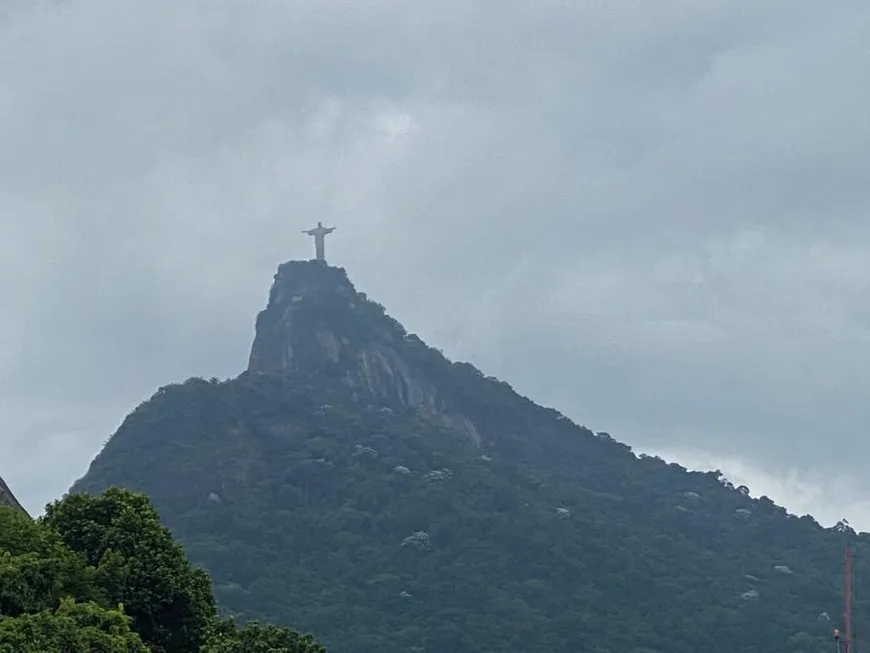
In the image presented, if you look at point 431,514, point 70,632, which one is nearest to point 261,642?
point 70,632

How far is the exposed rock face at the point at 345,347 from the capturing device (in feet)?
495

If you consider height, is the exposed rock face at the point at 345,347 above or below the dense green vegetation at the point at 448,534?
above

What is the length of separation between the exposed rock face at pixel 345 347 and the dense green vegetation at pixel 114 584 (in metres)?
118

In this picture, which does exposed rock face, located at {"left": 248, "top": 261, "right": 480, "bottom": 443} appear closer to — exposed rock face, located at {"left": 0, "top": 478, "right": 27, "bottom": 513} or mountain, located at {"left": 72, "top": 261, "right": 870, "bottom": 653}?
mountain, located at {"left": 72, "top": 261, "right": 870, "bottom": 653}

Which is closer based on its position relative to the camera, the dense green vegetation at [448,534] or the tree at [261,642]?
the tree at [261,642]

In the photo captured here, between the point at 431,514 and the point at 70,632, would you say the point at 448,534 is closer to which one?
the point at 431,514

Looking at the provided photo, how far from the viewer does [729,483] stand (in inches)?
5842

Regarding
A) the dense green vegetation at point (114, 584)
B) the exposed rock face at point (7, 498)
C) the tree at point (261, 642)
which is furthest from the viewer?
the exposed rock face at point (7, 498)

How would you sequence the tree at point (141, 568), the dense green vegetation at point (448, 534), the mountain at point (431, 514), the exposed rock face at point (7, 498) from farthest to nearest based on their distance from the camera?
the mountain at point (431, 514) < the dense green vegetation at point (448, 534) < the exposed rock face at point (7, 498) < the tree at point (141, 568)

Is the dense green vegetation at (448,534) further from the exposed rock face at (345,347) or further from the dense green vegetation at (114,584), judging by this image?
the dense green vegetation at (114,584)

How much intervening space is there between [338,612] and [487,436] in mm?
55512

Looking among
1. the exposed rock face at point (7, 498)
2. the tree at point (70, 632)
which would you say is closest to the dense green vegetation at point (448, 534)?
the exposed rock face at point (7, 498)

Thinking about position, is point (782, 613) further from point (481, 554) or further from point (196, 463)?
point (196, 463)

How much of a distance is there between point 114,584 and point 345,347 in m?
123
